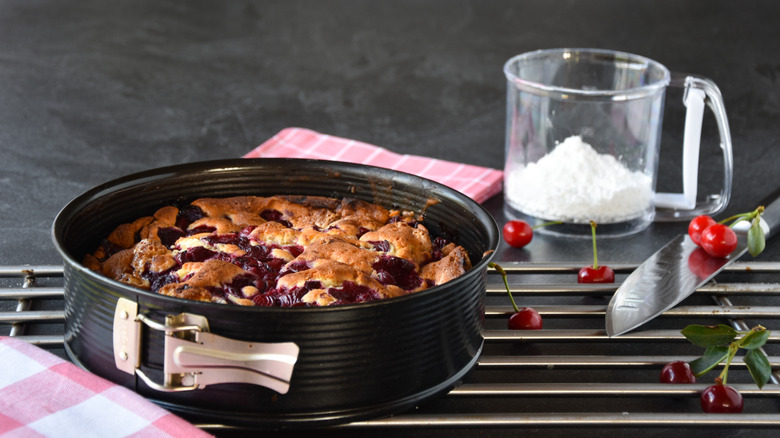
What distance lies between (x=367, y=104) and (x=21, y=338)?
5.87ft

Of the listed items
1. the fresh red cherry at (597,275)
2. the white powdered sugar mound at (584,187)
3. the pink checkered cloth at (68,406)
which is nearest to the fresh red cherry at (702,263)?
the fresh red cherry at (597,275)

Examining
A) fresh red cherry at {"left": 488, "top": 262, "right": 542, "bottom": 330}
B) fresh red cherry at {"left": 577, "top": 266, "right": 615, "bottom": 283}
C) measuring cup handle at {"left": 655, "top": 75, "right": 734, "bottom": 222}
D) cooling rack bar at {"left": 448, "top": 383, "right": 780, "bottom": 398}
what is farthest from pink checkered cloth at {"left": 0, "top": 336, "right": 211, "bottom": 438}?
measuring cup handle at {"left": 655, "top": 75, "right": 734, "bottom": 222}

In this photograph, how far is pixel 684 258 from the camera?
1.96 metres

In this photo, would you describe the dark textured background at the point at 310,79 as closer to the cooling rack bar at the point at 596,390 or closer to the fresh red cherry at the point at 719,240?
the fresh red cherry at the point at 719,240

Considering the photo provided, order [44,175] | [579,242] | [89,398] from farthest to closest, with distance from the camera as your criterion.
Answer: [44,175], [579,242], [89,398]

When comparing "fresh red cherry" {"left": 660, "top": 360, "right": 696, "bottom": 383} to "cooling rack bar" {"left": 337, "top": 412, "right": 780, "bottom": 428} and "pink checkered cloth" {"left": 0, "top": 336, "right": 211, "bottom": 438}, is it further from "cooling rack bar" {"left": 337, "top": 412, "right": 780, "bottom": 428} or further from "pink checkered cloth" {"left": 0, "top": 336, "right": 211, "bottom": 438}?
"pink checkered cloth" {"left": 0, "top": 336, "right": 211, "bottom": 438}

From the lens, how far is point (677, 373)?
153 cm

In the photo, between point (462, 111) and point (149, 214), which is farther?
point (462, 111)

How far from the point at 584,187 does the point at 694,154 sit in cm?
31

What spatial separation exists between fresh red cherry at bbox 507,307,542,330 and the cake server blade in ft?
0.43

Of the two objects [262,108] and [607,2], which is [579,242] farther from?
[607,2]

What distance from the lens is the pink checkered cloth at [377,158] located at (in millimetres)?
2479

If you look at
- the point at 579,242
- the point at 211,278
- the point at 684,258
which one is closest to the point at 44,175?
the point at 211,278

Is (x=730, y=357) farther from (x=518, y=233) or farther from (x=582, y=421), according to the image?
(x=518, y=233)
